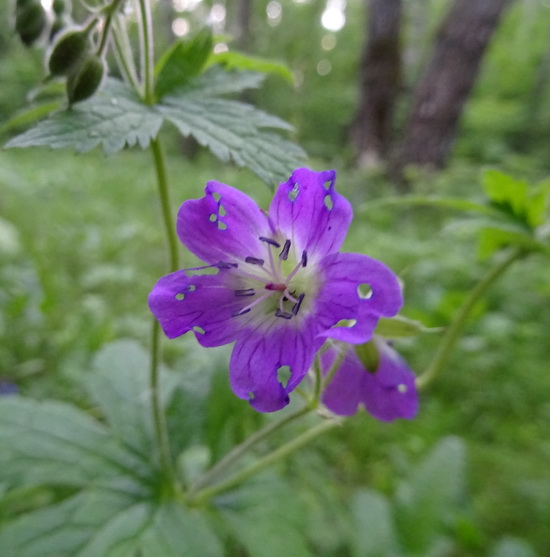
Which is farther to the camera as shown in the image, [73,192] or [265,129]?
[73,192]

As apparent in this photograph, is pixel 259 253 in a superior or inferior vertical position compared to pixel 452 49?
superior

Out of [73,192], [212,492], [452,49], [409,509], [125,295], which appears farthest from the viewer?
[452,49]

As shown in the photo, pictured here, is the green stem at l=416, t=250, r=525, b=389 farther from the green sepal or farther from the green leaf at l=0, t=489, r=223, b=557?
the green leaf at l=0, t=489, r=223, b=557

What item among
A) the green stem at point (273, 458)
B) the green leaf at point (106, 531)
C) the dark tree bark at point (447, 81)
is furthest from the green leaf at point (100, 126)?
the dark tree bark at point (447, 81)

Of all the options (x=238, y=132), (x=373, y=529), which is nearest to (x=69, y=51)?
(x=238, y=132)

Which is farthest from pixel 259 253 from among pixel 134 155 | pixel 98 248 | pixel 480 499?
pixel 134 155

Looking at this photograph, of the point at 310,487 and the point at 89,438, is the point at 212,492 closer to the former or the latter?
the point at 89,438

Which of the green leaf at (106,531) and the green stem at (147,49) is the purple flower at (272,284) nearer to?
the green stem at (147,49)
